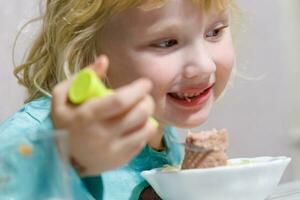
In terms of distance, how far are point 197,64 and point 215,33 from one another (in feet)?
0.23

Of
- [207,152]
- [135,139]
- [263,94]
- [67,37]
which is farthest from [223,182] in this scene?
[263,94]

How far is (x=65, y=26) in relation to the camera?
68 cm

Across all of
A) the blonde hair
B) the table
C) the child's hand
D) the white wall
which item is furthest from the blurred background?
the child's hand

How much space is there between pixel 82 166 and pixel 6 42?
56cm

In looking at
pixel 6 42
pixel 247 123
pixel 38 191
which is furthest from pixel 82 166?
pixel 247 123

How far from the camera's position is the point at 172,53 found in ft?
2.08

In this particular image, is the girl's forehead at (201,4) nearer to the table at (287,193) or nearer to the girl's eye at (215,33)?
the girl's eye at (215,33)

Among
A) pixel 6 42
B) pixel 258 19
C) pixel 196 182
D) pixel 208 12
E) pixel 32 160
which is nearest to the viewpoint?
pixel 32 160

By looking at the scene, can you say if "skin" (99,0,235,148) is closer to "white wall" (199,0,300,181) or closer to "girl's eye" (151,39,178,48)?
"girl's eye" (151,39,178,48)

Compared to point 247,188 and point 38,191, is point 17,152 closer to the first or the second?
point 38,191

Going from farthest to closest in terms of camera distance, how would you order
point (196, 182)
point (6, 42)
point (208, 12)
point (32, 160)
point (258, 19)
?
point (258, 19)
point (6, 42)
point (208, 12)
point (196, 182)
point (32, 160)

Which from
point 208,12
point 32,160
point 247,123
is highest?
point 208,12

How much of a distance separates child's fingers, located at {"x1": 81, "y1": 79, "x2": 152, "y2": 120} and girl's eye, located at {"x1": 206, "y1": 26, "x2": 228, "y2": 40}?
275mm

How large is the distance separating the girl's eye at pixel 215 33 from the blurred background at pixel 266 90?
0.55 metres
